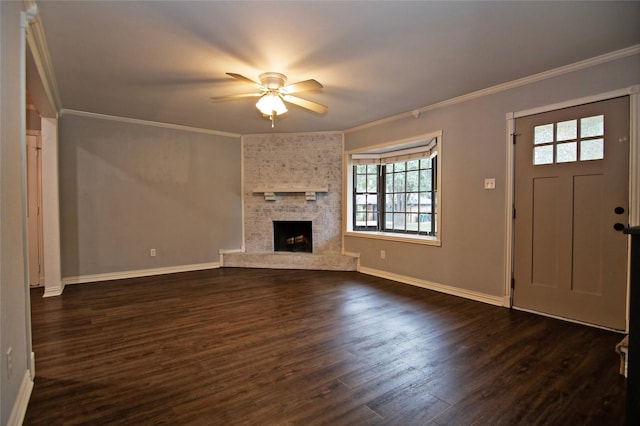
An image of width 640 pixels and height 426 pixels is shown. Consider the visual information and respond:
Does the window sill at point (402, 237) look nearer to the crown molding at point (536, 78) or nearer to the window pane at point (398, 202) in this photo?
the window pane at point (398, 202)

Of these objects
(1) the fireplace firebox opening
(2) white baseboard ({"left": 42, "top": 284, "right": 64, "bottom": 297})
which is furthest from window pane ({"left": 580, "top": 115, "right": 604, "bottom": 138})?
(2) white baseboard ({"left": 42, "top": 284, "right": 64, "bottom": 297})

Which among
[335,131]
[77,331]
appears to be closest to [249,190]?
[335,131]

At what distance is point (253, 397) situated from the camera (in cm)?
190

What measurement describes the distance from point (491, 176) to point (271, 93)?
2653mm

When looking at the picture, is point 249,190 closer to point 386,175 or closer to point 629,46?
point 386,175

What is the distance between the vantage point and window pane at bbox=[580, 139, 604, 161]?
9.43ft

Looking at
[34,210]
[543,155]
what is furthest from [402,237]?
[34,210]

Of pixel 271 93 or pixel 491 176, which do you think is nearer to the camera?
pixel 271 93

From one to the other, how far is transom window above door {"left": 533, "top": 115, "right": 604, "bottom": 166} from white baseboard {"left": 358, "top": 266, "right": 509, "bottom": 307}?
157cm

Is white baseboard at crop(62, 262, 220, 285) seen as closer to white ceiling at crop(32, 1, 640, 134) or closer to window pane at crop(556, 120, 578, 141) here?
white ceiling at crop(32, 1, 640, 134)

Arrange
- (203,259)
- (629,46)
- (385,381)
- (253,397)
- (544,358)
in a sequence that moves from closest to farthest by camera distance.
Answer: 1. (253,397)
2. (385,381)
3. (544,358)
4. (629,46)
5. (203,259)

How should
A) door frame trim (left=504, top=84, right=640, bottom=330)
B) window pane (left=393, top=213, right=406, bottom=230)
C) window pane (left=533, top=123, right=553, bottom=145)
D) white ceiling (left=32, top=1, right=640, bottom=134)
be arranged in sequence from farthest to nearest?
window pane (left=393, top=213, right=406, bottom=230), window pane (left=533, top=123, right=553, bottom=145), door frame trim (left=504, top=84, right=640, bottom=330), white ceiling (left=32, top=1, right=640, bottom=134)

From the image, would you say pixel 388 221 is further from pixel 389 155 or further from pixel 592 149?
pixel 592 149

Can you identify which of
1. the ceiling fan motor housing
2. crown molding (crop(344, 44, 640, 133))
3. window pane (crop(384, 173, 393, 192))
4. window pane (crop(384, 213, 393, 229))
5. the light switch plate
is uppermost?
crown molding (crop(344, 44, 640, 133))
